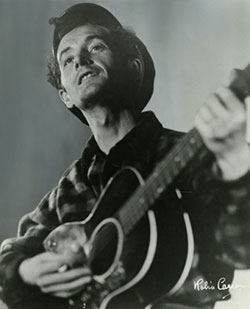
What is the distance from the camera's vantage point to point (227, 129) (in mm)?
1804

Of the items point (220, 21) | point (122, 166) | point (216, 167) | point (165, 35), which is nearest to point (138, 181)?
point (122, 166)

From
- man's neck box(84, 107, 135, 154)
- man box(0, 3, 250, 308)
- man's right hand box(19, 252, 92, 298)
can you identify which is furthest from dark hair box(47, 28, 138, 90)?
man's right hand box(19, 252, 92, 298)

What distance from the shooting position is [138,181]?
5.69 feet

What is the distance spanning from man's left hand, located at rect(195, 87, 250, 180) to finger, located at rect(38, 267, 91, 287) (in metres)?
0.55

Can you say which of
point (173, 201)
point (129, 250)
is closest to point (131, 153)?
point (173, 201)

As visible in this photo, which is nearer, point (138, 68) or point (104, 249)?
point (104, 249)

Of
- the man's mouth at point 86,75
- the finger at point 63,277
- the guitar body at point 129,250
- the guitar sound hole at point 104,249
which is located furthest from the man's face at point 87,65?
the finger at point 63,277

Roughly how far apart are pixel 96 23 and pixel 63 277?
2.73 feet

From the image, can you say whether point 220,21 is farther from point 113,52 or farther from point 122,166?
point 122,166

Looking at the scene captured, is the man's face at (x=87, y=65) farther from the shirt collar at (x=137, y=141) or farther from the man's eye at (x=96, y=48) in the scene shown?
the shirt collar at (x=137, y=141)

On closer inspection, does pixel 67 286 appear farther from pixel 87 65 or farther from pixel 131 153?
pixel 87 65

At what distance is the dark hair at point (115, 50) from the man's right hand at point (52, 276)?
570mm

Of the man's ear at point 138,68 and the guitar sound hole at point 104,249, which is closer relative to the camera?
the guitar sound hole at point 104,249

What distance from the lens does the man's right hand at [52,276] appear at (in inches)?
68.1
